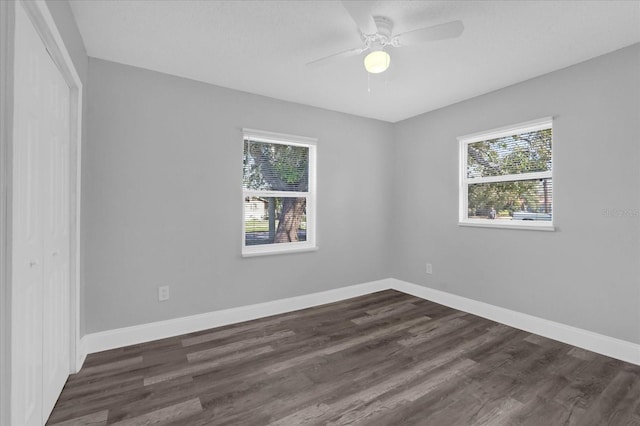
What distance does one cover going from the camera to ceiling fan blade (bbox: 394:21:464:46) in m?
1.81

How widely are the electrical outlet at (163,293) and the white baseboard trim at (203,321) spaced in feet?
0.71

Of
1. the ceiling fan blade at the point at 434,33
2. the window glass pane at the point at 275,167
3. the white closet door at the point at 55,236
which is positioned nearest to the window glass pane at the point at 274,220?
the window glass pane at the point at 275,167

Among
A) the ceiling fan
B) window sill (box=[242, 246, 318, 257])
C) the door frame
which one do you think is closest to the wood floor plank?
the door frame

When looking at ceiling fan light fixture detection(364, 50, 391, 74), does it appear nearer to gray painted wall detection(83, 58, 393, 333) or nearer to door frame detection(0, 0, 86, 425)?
gray painted wall detection(83, 58, 393, 333)

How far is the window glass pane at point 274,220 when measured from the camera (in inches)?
136

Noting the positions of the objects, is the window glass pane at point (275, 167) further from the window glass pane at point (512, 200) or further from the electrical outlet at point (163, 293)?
the window glass pane at point (512, 200)

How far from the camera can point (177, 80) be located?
2951 mm

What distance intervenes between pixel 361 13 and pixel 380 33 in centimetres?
36

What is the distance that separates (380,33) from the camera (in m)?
2.11

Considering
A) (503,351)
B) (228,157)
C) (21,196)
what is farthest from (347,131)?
(21,196)

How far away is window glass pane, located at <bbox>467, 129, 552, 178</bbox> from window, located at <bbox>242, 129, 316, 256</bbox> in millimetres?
1916

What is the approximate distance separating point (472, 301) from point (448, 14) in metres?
2.91

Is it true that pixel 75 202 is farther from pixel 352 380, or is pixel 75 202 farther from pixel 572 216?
pixel 572 216

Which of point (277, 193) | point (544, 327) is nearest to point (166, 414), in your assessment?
point (277, 193)
